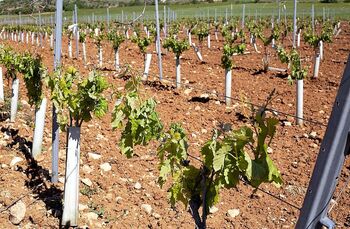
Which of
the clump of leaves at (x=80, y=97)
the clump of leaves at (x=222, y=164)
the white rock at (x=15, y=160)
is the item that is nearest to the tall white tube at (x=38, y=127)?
the white rock at (x=15, y=160)

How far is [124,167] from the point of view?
605cm

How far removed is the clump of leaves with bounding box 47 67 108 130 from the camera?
4531 mm

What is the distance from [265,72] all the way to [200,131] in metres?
5.92

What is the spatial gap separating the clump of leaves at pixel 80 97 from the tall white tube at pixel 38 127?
1.18 meters

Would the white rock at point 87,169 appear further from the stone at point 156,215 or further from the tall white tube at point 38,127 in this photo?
the stone at point 156,215

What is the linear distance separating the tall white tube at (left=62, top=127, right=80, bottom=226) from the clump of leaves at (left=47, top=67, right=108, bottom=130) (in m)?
0.18

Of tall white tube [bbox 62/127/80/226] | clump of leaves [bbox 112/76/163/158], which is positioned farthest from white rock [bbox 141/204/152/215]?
clump of leaves [bbox 112/76/163/158]

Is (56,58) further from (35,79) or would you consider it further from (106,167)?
(106,167)

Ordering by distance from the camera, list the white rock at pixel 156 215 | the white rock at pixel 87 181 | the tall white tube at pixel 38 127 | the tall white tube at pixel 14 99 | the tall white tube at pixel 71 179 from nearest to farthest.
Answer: the tall white tube at pixel 71 179
the white rock at pixel 156 215
the white rock at pixel 87 181
the tall white tube at pixel 38 127
the tall white tube at pixel 14 99

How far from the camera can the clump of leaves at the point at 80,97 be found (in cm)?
453

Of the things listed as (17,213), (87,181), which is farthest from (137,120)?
(87,181)

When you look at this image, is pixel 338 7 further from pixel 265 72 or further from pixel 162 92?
pixel 162 92

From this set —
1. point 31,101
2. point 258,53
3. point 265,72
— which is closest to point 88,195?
point 31,101

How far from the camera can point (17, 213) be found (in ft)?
15.4
